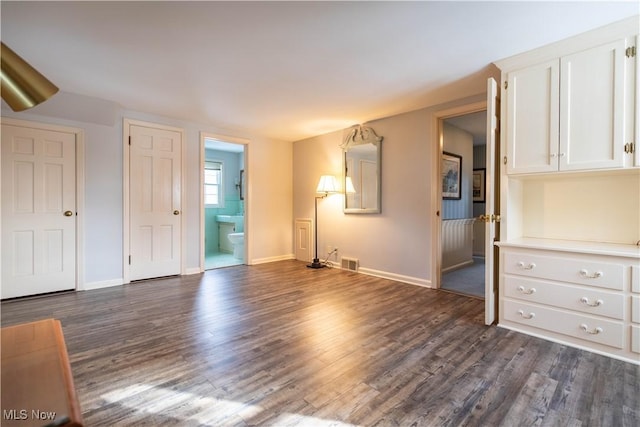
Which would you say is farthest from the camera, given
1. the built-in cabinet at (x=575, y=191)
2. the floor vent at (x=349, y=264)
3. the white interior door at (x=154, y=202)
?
the floor vent at (x=349, y=264)

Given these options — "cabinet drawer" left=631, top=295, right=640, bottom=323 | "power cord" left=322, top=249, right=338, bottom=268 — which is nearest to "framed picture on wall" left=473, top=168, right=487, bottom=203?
"power cord" left=322, top=249, right=338, bottom=268

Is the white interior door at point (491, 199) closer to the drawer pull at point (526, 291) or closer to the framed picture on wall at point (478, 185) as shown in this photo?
the drawer pull at point (526, 291)

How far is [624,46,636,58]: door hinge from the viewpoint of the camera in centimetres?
194

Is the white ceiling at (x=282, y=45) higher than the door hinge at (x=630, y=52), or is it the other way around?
the white ceiling at (x=282, y=45)

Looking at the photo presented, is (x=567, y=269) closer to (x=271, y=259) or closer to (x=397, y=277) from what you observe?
(x=397, y=277)

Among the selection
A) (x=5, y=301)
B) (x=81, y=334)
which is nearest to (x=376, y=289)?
(x=81, y=334)

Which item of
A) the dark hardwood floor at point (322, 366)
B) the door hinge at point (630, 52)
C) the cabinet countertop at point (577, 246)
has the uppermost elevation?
the door hinge at point (630, 52)

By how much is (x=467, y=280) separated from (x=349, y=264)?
1685mm

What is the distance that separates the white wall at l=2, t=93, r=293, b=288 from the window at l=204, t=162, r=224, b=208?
2.08 meters

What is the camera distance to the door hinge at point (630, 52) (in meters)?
1.94

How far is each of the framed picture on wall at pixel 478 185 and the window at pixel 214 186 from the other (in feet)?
18.4

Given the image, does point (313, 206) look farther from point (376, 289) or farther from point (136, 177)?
point (136, 177)

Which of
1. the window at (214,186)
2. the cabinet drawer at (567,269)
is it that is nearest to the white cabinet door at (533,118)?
the cabinet drawer at (567,269)

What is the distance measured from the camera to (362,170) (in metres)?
4.41
